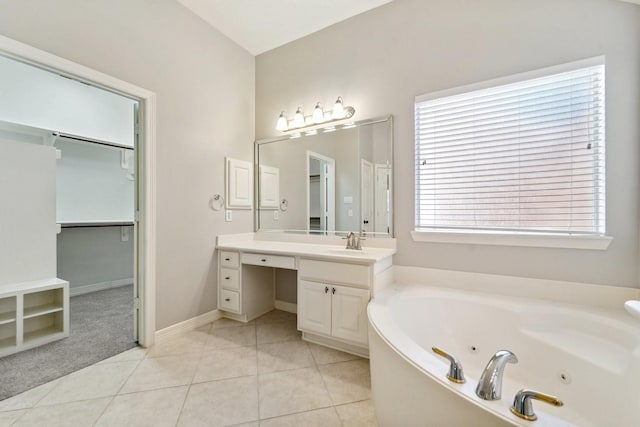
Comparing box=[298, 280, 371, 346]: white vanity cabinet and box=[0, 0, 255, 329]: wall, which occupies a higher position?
box=[0, 0, 255, 329]: wall

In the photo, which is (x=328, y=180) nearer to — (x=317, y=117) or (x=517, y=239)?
(x=317, y=117)

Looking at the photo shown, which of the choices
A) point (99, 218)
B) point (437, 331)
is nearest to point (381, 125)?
point (437, 331)

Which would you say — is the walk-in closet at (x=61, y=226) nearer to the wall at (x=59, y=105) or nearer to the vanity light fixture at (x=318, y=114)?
the wall at (x=59, y=105)

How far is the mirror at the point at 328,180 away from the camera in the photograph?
7.72 feet

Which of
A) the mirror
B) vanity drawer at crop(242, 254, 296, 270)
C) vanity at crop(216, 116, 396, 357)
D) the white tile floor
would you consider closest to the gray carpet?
the white tile floor

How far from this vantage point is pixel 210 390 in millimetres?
1600

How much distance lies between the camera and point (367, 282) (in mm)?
1887

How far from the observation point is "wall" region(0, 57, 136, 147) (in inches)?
112

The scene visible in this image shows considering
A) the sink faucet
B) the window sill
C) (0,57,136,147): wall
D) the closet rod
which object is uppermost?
(0,57,136,147): wall

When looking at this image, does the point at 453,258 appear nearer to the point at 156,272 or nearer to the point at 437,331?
Answer: the point at 437,331

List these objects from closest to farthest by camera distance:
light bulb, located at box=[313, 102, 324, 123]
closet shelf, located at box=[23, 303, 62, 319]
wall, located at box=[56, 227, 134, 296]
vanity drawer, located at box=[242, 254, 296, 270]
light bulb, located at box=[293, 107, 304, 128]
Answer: closet shelf, located at box=[23, 303, 62, 319] → vanity drawer, located at box=[242, 254, 296, 270] → light bulb, located at box=[313, 102, 324, 123] → light bulb, located at box=[293, 107, 304, 128] → wall, located at box=[56, 227, 134, 296]

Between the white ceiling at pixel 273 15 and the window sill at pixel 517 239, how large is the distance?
2.06 metres

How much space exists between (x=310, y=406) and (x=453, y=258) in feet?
4.70

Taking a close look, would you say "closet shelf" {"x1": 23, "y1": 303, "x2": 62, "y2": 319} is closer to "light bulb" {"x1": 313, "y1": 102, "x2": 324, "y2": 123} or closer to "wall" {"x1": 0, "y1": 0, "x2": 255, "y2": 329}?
"wall" {"x1": 0, "y1": 0, "x2": 255, "y2": 329}
